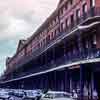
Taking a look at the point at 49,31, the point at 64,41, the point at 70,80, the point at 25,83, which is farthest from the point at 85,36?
the point at 25,83

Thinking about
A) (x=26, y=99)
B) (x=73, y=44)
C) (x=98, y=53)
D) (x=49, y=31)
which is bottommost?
(x=26, y=99)

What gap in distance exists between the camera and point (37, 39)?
244 feet

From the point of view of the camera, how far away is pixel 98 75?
1447 inches

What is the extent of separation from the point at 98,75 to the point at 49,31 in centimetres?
2634

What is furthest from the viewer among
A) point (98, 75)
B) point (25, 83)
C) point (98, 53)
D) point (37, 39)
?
point (25, 83)

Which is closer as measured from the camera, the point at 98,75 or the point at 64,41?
the point at 98,75

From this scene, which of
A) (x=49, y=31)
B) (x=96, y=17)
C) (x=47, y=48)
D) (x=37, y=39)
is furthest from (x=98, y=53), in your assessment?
(x=37, y=39)

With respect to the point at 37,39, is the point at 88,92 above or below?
below

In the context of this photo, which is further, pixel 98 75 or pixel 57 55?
pixel 57 55

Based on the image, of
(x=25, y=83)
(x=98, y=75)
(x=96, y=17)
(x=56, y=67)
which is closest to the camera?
(x=96, y=17)

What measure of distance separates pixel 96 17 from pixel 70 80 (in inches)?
521

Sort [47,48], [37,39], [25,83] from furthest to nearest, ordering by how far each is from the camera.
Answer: [25,83] → [37,39] → [47,48]

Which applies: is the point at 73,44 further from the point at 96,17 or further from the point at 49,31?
the point at 49,31

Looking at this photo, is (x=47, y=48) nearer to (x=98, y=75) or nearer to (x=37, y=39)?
(x=98, y=75)
